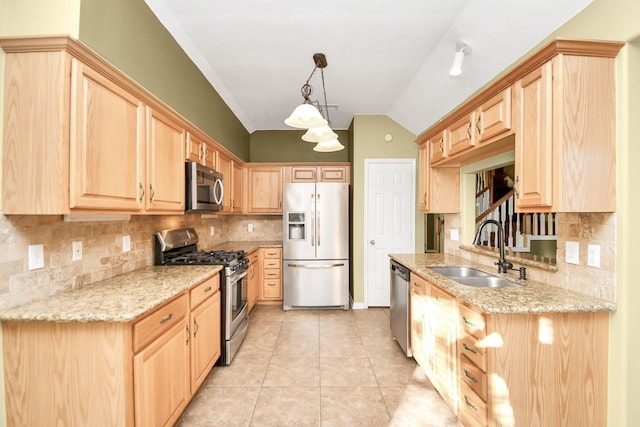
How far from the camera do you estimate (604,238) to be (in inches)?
59.1

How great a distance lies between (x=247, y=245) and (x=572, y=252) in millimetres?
3634

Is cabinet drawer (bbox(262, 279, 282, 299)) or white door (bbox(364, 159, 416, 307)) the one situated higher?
white door (bbox(364, 159, 416, 307))

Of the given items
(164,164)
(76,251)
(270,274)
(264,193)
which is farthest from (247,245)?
(76,251)

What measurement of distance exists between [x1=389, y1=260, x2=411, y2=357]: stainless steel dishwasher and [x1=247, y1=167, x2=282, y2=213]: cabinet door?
2229 mm

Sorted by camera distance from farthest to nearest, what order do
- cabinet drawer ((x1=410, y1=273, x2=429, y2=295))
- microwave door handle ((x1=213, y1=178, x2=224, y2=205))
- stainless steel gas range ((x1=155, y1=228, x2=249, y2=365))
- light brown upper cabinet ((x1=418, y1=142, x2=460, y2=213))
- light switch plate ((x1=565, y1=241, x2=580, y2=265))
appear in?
light brown upper cabinet ((x1=418, y1=142, x2=460, y2=213))
microwave door handle ((x1=213, y1=178, x2=224, y2=205))
stainless steel gas range ((x1=155, y1=228, x2=249, y2=365))
cabinet drawer ((x1=410, y1=273, x2=429, y2=295))
light switch plate ((x1=565, y1=241, x2=580, y2=265))

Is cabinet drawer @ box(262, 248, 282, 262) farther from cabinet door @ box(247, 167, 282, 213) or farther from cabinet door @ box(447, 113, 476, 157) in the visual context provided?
cabinet door @ box(447, 113, 476, 157)

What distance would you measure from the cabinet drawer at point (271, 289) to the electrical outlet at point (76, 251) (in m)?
2.76

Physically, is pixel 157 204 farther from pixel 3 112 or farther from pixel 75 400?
pixel 75 400

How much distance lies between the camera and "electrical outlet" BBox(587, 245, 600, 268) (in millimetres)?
1527

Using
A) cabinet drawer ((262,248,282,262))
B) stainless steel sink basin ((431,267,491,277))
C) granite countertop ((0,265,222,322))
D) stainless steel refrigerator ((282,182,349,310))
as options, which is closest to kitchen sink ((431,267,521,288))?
stainless steel sink basin ((431,267,491,277))

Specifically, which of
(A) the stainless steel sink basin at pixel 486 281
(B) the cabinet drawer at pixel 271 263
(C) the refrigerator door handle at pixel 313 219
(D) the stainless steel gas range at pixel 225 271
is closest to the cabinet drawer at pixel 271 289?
(B) the cabinet drawer at pixel 271 263

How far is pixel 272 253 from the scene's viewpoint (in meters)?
4.33

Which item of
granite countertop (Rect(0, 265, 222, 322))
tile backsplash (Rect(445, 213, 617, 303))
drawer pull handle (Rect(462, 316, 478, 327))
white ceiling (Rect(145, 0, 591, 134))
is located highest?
white ceiling (Rect(145, 0, 591, 134))

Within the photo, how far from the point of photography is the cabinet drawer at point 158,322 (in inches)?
54.6
